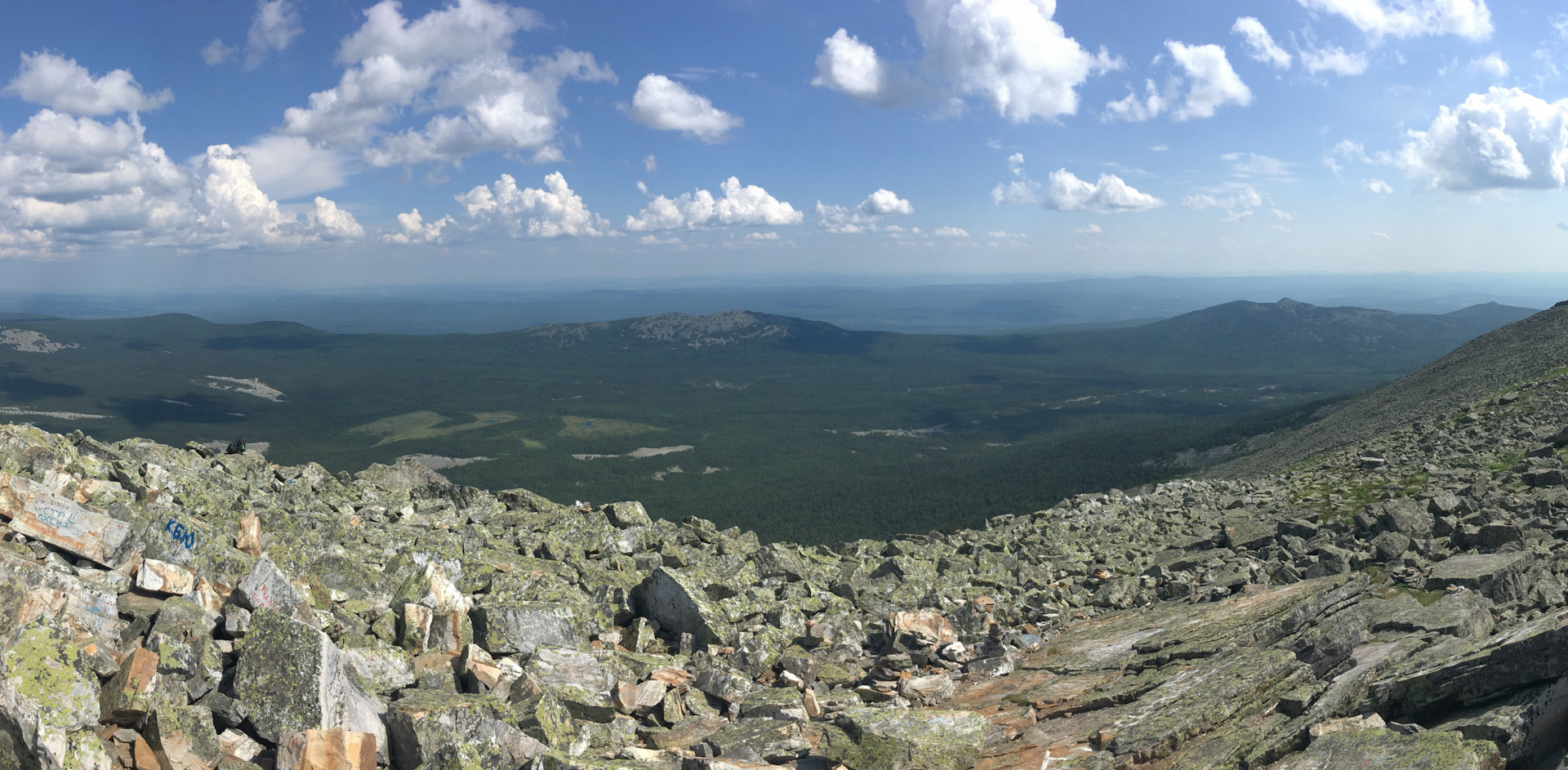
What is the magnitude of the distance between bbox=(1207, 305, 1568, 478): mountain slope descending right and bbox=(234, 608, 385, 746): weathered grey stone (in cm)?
7899

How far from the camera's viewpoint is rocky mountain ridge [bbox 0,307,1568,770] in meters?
10.3

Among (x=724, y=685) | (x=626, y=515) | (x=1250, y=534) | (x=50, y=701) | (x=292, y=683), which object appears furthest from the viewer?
(x=1250, y=534)

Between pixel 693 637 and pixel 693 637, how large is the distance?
0.22 feet

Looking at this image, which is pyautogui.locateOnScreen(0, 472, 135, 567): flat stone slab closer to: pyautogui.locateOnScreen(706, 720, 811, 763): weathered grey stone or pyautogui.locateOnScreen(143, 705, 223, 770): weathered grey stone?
pyautogui.locateOnScreen(143, 705, 223, 770): weathered grey stone

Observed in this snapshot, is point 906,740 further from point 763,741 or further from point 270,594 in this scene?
point 270,594

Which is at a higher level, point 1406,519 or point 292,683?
point 292,683

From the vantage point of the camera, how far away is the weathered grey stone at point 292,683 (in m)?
10.6

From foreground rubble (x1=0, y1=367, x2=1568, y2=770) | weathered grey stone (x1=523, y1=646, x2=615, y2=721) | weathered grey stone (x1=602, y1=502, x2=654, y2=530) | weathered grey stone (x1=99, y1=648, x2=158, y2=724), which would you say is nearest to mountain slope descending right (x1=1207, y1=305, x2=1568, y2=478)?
foreground rubble (x1=0, y1=367, x2=1568, y2=770)

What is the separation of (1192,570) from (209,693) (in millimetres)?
30061

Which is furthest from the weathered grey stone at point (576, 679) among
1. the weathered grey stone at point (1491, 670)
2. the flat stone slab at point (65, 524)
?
the weathered grey stone at point (1491, 670)

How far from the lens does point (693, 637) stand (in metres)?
19.9

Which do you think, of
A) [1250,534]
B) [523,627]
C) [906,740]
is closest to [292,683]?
[523,627]

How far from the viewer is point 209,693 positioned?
10758 millimetres

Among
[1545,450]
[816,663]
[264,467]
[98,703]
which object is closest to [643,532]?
[816,663]
